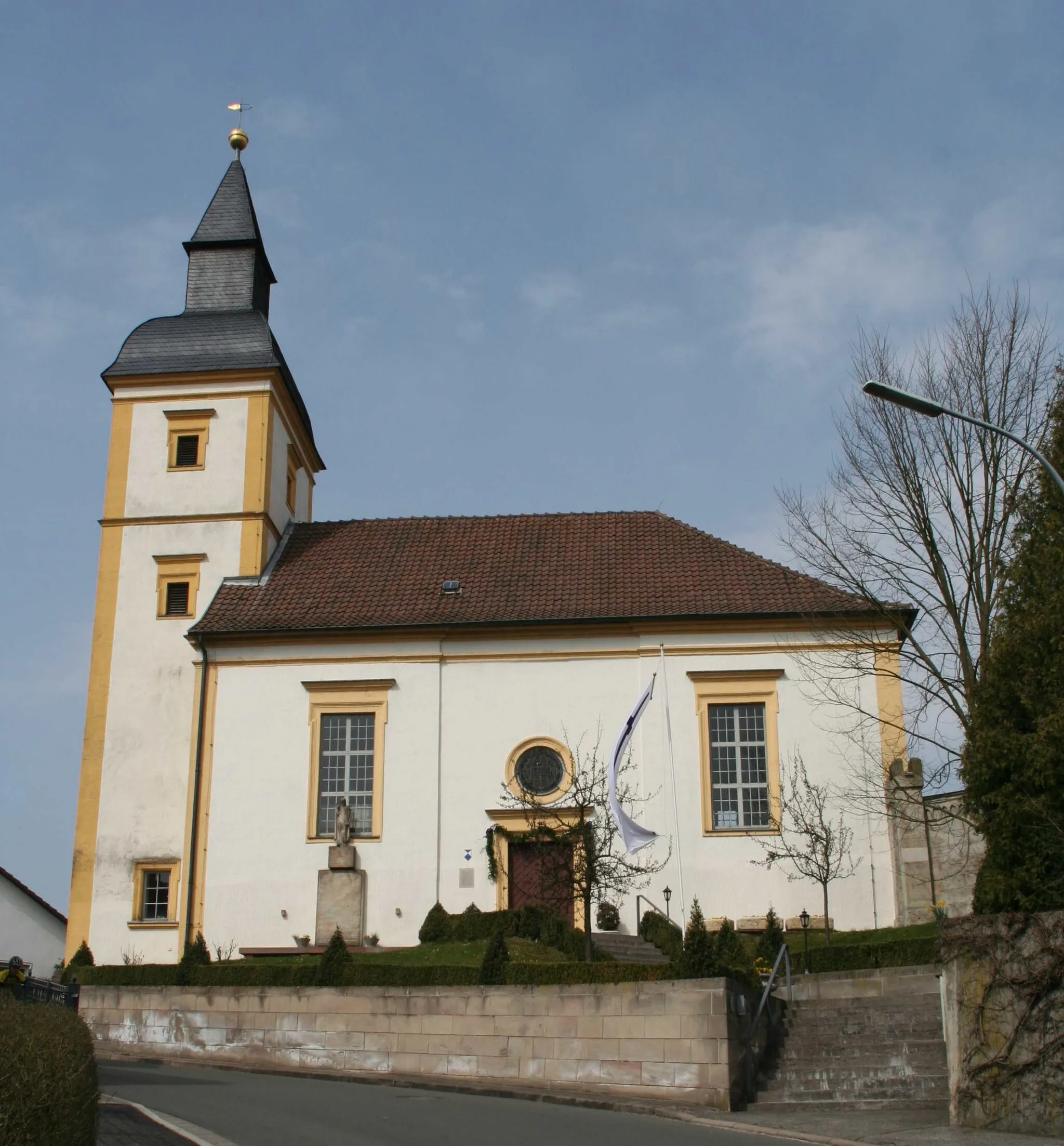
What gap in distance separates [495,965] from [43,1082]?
471 inches

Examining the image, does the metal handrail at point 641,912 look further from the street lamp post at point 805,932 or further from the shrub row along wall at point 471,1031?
the shrub row along wall at point 471,1031

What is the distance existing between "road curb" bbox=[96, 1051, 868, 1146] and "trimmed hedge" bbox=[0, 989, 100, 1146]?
134 inches

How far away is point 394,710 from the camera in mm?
30016

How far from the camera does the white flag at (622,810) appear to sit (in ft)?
83.8

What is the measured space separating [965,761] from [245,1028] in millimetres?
11992

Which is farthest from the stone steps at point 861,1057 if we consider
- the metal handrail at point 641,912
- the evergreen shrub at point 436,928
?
the evergreen shrub at point 436,928

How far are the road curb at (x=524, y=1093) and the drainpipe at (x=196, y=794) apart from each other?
6.38 meters

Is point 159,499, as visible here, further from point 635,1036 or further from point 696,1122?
point 696,1122

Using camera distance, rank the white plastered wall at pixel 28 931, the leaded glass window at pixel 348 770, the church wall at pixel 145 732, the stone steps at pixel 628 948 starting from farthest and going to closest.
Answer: the white plastered wall at pixel 28 931 → the leaded glass window at pixel 348 770 → the church wall at pixel 145 732 → the stone steps at pixel 628 948

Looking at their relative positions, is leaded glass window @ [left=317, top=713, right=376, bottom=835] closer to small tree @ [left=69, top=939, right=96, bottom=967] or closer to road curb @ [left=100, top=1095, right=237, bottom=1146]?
small tree @ [left=69, top=939, right=96, bottom=967]

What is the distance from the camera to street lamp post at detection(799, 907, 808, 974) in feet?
74.3

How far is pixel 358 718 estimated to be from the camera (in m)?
30.2

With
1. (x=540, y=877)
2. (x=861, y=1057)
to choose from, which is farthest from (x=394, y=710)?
(x=861, y=1057)

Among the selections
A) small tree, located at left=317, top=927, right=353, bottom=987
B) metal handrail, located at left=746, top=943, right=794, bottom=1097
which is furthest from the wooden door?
metal handrail, located at left=746, top=943, right=794, bottom=1097
